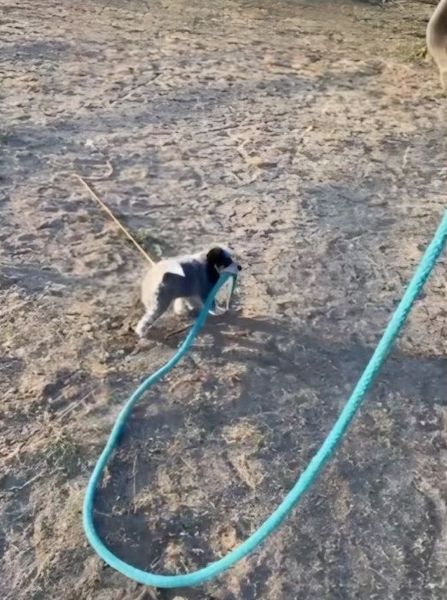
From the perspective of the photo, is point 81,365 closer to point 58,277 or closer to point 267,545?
point 58,277

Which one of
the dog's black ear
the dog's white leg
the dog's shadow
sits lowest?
the dog's shadow

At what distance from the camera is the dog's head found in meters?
2.20

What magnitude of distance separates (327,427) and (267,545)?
1.20ft

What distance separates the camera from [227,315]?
2.42m

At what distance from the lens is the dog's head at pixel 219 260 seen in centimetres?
220

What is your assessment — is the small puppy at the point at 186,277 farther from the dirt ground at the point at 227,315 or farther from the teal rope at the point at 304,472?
the teal rope at the point at 304,472

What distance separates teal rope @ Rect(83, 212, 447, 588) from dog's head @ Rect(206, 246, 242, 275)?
1.38 feet

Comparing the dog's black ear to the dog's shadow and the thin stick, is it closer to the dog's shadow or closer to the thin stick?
the dog's shadow

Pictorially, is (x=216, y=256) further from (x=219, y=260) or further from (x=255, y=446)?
(x=255, y=446)

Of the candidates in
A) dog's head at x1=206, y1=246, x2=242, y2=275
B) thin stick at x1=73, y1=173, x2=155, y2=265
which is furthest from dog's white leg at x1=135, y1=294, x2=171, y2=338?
thin stick at x1=73, y1=173, x2=155, y2=265

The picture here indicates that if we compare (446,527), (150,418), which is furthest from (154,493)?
(446,527)

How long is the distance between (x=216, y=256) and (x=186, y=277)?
0.27ft

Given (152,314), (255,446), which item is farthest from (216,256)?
(255,446)

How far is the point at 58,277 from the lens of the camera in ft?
8.29
